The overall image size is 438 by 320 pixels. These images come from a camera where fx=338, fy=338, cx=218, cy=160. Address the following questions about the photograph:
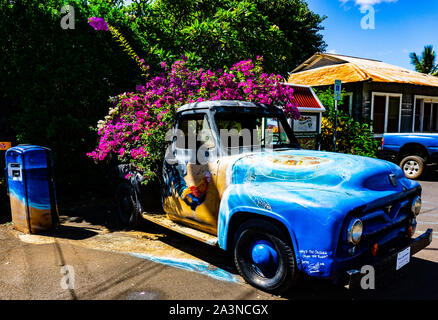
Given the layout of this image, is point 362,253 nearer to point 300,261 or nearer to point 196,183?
point 300,261

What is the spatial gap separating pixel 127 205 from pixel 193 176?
80.7 inches

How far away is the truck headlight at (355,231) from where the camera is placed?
286 cm

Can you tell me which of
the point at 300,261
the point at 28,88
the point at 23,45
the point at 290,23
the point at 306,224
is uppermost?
the point at 290,23

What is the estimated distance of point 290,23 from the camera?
82.4 ft

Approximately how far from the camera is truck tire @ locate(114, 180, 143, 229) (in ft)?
18.1

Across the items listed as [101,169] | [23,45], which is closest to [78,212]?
[101,169]

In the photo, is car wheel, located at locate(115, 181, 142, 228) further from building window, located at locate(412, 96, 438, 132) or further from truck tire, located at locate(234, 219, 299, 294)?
building window, located at locate(412, 96, 438, 132)

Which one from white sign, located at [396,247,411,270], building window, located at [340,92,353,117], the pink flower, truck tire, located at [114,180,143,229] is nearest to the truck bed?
truck tire, located at [114,180,143,229]

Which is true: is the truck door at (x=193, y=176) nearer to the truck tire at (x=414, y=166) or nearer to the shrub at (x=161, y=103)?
the shrub at (x=161, y=103)

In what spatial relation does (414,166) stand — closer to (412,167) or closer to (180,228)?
(412,167)

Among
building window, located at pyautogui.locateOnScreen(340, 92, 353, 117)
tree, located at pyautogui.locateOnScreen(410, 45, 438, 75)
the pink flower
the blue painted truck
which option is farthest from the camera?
tree, located at pyautogui.locateOnScreen(410, 45, 438, 75)

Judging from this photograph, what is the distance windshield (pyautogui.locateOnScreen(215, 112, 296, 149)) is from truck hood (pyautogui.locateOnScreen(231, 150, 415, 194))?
0.48 metres

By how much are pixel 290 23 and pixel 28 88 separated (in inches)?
869

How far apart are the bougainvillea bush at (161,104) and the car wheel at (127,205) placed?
0.45 metres
